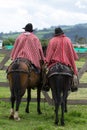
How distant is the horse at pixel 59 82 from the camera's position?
9.24 meters

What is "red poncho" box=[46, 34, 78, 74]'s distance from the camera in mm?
9523

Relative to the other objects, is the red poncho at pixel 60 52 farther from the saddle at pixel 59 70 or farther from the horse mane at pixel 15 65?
the horse mane at pixel 15 65

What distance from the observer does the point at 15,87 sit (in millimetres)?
9461

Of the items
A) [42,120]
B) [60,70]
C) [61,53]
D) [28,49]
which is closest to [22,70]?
[28,49]

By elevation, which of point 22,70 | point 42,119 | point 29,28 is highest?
point 29,28

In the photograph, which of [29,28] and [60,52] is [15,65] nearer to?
[60,52]

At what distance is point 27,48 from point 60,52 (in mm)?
913

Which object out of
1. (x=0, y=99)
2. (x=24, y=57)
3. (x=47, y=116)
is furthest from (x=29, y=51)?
(x=0, y=99)

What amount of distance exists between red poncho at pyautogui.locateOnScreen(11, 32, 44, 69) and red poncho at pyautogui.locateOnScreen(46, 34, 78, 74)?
0.51m

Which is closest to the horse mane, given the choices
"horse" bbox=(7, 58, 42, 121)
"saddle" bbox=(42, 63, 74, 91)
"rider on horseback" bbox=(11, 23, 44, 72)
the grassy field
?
"horse" bbox=(7, 58, 42, 121)

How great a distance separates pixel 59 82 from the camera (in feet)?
30.3

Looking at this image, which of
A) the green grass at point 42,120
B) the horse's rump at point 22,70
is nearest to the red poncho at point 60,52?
the horse's rump at point 22,70

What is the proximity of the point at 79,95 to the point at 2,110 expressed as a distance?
4361 millimetres

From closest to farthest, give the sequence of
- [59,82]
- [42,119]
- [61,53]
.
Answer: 1. [59,82]
2. [61,53]
3. [42,119]
